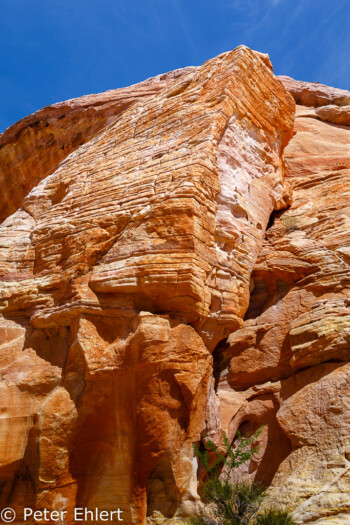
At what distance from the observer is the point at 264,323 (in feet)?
34.9

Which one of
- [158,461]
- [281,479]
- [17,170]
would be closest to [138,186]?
[158,461]

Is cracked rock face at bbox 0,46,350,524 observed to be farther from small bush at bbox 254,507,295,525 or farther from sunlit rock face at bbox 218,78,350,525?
small bush at bbox 254,507,295,525

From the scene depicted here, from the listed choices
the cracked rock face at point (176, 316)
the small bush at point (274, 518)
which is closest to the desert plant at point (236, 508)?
the small bush at point (274, 518)

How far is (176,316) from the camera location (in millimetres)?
8398

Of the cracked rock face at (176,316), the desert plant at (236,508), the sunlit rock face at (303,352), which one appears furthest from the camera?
the cracked rock face at (176,316)

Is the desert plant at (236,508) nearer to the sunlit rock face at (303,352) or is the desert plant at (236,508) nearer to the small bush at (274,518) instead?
the small bush at (274,518)

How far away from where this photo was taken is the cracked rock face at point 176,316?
7.71m

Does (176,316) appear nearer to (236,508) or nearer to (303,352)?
(303,352)

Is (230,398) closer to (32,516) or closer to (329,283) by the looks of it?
(329,283)

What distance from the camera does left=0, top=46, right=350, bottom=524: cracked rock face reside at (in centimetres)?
771

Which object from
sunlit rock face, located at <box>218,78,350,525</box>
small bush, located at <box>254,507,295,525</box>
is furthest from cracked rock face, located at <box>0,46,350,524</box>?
small bush, located at <box>254,507,295,525</box>

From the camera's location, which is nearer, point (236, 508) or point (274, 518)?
point (274, 518)

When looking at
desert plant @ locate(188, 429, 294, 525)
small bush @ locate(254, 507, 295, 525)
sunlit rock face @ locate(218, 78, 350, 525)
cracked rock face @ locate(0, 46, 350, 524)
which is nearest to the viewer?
small bush @ locate(254, 507, 295, 525)

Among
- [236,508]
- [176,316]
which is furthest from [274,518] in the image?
[176,316]
